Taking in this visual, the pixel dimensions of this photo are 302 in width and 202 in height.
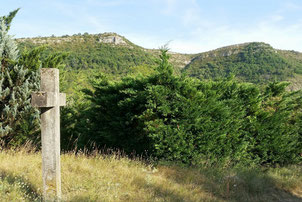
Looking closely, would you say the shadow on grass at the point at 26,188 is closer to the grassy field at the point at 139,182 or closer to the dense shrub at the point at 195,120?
the grassy field at the point at 139,182

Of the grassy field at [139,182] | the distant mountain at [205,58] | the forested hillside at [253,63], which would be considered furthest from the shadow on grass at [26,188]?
the forested hillside at [253,63]

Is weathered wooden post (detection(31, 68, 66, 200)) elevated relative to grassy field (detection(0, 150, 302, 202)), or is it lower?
elevated

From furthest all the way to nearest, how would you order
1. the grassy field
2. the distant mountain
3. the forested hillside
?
the forested hillside → the distant mountain → the grassy field

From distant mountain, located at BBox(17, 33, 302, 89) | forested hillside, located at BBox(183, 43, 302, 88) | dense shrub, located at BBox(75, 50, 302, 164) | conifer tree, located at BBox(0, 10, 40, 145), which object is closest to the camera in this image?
dense shrub, located at BBox(75, 50, 302, 164)

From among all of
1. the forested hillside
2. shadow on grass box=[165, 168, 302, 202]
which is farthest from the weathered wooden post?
the forested hillside

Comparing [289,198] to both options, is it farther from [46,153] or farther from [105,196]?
[46,153]

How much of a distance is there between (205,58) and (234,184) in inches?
3716

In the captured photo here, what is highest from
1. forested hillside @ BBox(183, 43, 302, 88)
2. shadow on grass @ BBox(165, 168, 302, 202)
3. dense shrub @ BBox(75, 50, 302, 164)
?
forested hillside @ BBox(183, 43, 302, 88)

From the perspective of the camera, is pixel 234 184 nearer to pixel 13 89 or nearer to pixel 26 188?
pixel 26 188

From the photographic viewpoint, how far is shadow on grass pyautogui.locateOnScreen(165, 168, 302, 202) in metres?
4.40

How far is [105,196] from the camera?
3.27m

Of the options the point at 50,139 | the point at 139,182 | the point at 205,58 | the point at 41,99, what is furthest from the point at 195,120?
the point at 205,58

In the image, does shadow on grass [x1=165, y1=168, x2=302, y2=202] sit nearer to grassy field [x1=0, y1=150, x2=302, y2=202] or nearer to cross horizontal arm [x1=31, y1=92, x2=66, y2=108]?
grassy field [x1=0, y1=150, x2=302, y2=202]

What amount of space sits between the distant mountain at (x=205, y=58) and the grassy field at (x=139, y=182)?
170 ft
